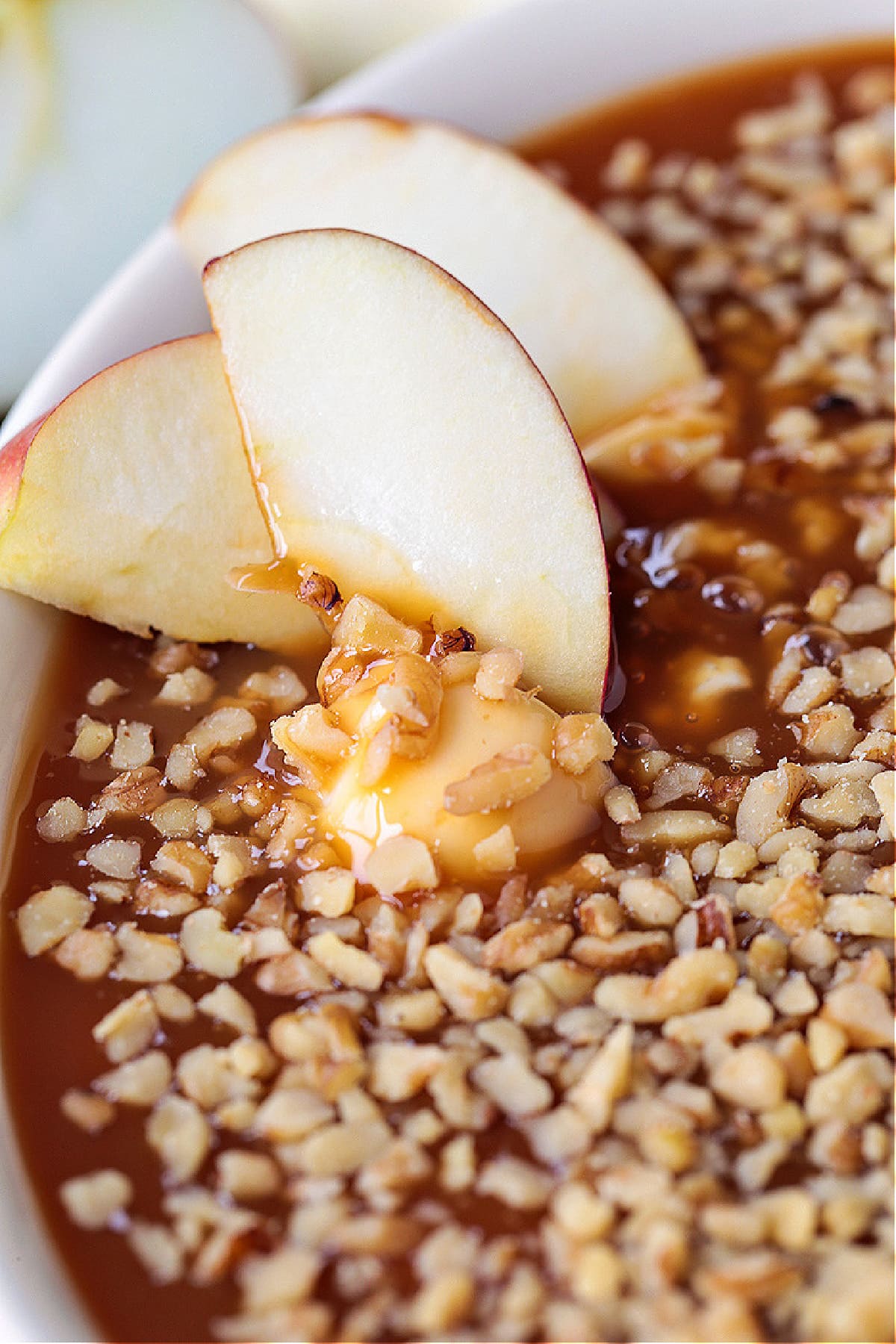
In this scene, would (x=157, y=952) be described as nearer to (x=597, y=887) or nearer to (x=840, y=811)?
(x=597, y=887)

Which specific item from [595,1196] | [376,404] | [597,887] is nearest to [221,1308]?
[595,1196]

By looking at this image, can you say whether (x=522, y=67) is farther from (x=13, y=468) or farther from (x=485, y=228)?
(x=13, y=468)

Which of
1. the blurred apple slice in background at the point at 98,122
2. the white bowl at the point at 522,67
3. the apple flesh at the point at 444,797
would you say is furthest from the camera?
the blurred apple slice in background at the point at 98,122

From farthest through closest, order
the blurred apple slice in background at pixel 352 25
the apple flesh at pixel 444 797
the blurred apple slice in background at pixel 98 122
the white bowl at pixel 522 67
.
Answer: the blurred apple slice in background at pixel 352 25 < the blurred apple slice in background at pixel 98 122 < the white bowl at pixel 522 67 < the apple flesh at pixel 444 797

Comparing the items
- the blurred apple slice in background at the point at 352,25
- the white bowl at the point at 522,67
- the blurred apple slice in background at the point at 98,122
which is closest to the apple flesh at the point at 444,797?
the white bowl at the point at 522,67

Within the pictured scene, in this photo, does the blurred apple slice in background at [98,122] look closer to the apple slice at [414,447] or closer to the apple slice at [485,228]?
the apple slice at [485,228]

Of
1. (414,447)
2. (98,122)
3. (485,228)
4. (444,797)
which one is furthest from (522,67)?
(444,797)

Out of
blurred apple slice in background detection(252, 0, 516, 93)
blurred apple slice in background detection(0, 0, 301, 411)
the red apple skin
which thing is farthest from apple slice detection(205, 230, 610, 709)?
blurred apple slice in background detection(252, 0, 516, 93)
